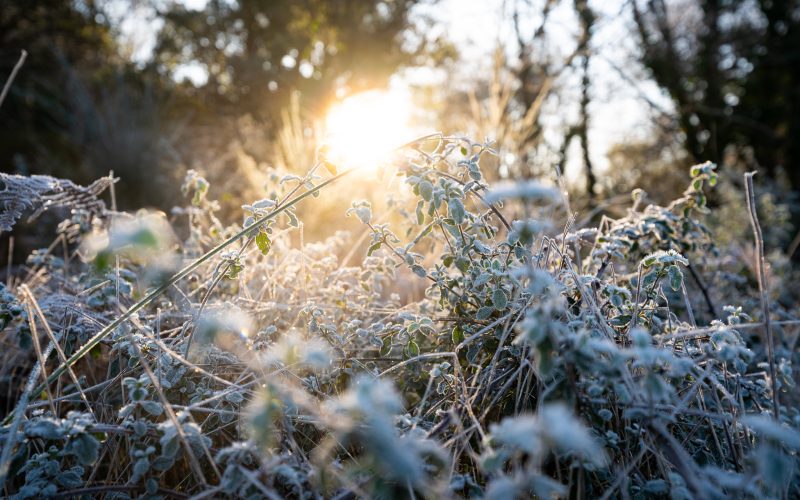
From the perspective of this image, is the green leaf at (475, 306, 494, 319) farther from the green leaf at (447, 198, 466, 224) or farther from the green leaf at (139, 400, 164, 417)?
the green leaf at (139, 400, 164, 417)

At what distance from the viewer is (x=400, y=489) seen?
0.79 m

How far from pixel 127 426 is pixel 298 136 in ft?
9.18

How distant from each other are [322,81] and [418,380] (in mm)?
→ 9451

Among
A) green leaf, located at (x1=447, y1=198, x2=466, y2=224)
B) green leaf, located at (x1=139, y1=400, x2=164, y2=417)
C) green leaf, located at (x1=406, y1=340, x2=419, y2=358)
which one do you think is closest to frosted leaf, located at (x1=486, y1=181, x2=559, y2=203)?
green leaf, located at (x1=447, y1=198, x2=466, y2=224)

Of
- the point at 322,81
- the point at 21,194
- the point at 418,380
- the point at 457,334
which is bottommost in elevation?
the point at 418,380

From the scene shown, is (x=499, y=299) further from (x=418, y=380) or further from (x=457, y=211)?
(x=418, y=380)

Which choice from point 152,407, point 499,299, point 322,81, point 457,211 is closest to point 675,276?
point 499,299

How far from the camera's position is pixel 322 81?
9.98 meters

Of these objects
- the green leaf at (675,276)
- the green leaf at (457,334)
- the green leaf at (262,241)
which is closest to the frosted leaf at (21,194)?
the green leaf at (262,241)

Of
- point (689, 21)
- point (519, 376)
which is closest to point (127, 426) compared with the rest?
point (519, 376)

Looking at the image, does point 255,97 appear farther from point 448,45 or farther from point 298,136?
point 298,136

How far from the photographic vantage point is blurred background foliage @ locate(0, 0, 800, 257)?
6.50 metres

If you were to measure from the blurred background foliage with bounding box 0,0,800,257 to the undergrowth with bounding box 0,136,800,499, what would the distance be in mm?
4277

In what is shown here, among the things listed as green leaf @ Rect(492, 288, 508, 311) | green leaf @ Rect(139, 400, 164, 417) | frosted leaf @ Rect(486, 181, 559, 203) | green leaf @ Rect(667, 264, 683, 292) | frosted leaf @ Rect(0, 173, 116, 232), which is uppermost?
frosted leaf @ Rect(0, 173, 116, 232)
